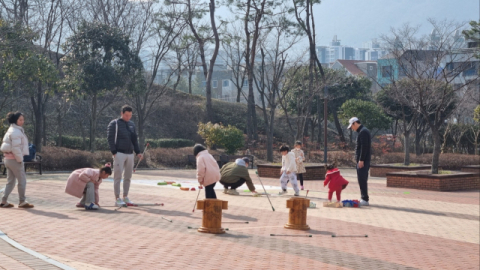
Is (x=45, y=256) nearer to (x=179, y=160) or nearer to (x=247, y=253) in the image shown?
(x=247, y=253)

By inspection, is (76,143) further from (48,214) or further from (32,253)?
(32,253)

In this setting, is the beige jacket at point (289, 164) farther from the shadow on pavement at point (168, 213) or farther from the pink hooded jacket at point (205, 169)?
the pink hooded jacket at point (205, 169)

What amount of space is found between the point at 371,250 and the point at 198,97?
42817 millimetres

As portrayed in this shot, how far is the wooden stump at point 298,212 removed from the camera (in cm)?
955

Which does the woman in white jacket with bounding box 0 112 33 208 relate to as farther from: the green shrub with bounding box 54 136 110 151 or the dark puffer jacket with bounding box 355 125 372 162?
the green shrub with bounding box 54 136 110 151

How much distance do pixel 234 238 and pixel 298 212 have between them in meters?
1.46

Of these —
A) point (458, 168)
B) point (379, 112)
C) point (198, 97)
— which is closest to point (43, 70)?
point (458, 168)

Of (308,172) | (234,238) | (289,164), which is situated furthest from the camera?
(308,172)

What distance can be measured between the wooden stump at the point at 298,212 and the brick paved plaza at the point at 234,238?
0.68ft

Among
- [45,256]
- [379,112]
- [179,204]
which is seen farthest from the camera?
[379,112]

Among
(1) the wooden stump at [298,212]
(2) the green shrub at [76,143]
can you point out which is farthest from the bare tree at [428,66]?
(2) the green shrub at [76,143]

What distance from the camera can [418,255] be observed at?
8.41m

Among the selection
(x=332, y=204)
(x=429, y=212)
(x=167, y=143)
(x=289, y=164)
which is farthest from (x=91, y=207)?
(x=167, y=143)

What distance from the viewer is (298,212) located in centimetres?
955
